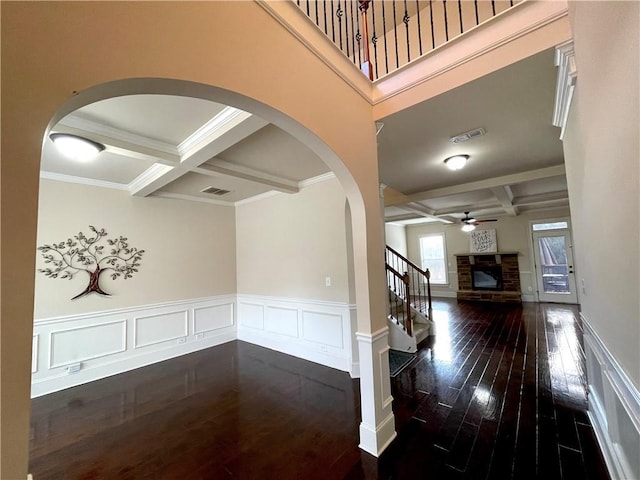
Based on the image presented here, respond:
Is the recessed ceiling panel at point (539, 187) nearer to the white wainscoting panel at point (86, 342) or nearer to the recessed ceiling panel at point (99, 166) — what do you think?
the recessed ceiling panel at point (99, 166)

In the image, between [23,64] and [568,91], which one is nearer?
[23,64]

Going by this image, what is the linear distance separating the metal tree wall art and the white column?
12.1ft

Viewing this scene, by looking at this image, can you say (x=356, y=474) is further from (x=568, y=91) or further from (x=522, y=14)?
(x=522, y=14)

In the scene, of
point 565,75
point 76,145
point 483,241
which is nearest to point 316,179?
point 76,145

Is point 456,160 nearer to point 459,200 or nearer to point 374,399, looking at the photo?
point 374,399

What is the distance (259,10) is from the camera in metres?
1.54

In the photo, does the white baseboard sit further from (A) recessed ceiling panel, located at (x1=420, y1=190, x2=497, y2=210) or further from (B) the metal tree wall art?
(B) the metal tree wall art

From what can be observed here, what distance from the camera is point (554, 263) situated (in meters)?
7.29

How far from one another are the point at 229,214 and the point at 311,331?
2797mm

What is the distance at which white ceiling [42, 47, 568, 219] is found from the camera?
205cm

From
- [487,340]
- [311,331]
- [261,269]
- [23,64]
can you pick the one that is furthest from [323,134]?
[487,340]

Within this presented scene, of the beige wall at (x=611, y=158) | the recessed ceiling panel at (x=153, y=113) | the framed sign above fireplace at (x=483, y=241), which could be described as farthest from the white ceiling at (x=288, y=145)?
the framed sign above fireplace at (x=483, y=241)

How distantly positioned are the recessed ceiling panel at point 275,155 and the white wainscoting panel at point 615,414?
9.20 feet

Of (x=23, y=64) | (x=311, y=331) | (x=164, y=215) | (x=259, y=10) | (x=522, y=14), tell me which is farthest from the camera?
(x=164, y=215)
